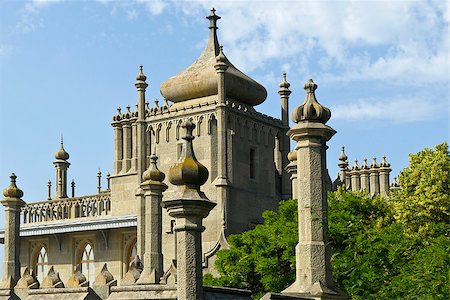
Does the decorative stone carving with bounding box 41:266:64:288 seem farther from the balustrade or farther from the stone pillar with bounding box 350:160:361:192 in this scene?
the stone pillar with bounding box 350:160:361:192

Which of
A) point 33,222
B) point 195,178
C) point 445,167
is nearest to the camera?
point 195,178

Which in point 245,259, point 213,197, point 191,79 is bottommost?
point 245,259

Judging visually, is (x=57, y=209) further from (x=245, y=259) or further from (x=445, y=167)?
(x=445, y=167)

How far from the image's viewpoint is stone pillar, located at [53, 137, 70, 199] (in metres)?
51.9

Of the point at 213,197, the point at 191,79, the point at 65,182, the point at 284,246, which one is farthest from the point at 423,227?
the point at 65,182

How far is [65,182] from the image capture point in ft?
173

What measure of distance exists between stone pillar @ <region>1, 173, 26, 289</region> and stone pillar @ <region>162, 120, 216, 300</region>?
43.0 feet

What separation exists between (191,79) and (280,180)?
6394mm

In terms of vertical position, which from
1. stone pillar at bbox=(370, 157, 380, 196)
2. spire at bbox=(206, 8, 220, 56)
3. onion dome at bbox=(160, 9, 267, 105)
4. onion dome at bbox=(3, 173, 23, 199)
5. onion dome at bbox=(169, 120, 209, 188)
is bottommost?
onion dome at bbox=(169, 120, 209, 188)

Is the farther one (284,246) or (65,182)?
(65,182)

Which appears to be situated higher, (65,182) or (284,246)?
(65,182)

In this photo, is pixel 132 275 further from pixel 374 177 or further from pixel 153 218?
pixel 374 177

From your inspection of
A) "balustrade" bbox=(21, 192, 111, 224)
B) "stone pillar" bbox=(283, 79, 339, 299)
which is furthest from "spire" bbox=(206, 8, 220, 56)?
"stone pillar" bbox=(283, 79, 339, 299)

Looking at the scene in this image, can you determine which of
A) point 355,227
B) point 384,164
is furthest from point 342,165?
point 355,227
